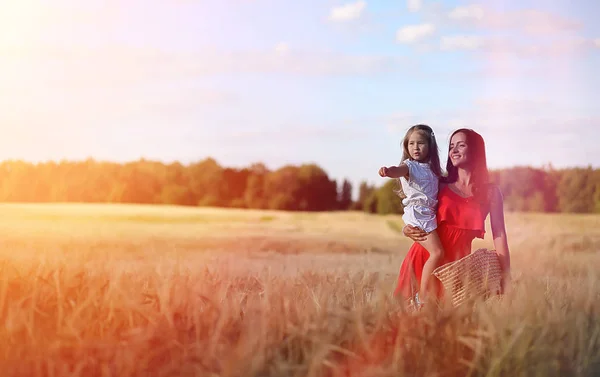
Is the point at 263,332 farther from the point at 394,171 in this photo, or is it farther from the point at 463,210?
the point at 463,210

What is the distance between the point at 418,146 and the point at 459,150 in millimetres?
362

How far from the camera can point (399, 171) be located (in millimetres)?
4715

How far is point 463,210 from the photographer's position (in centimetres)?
507

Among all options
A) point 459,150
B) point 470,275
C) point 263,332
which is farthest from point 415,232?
point 263,332

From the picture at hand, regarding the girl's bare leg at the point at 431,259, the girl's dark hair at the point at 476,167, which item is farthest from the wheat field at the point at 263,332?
the girl's dark hair at the point at 476,167

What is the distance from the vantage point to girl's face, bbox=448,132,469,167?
5090mm

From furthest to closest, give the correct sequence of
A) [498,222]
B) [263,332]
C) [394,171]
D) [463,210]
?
[498,222] → [463,210] → [394,171] → [263,332]

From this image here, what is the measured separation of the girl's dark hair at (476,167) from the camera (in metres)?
5.12

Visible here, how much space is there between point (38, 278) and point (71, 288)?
17cm

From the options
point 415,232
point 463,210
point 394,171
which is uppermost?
point 394,171

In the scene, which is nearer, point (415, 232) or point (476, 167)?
point (415, 232)

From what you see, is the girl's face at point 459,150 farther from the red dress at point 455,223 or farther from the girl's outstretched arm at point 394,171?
the girl's outstretched arm at point 394,171

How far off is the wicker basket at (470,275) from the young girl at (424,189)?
0.20 meters

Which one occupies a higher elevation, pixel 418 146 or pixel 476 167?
pixel 418 146
